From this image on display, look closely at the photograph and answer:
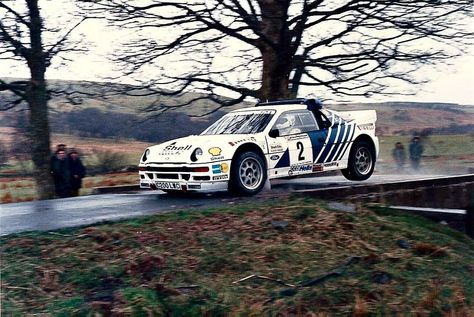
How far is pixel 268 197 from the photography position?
1103cm

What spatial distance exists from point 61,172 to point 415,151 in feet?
41.8

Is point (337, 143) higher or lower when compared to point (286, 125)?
lower

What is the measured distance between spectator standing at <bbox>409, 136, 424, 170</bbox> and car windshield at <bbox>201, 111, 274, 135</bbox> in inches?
461

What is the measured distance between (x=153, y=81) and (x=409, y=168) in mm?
9172

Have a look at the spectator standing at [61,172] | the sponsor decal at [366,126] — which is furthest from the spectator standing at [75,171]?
the sponsor decal at [366,126]

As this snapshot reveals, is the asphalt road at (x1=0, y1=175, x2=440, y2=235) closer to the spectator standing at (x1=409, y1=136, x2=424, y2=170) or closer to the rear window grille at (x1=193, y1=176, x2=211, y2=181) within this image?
the rear window grille at (x1=193, y1=176, x2=211, y2=181)

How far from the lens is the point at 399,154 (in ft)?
80.0

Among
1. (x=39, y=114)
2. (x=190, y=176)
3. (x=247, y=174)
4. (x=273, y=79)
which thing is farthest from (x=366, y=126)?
(x=39, y=114)

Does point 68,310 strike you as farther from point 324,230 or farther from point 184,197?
point 184,197

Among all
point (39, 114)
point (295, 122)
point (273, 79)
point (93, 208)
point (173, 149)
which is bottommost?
point (93, 208)

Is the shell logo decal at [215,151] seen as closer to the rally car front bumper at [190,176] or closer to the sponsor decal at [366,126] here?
the rally car front bumper at [190,176]

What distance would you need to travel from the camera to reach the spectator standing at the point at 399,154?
2397 cm

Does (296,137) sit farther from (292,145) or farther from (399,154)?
(399,154)

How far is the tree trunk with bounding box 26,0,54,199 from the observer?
683 inches
